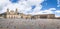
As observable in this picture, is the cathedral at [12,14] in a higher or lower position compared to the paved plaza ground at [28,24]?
higher

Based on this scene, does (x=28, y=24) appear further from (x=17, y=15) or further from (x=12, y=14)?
(x=12, y=14)

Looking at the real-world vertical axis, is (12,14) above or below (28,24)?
above

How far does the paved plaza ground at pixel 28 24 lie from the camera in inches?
120

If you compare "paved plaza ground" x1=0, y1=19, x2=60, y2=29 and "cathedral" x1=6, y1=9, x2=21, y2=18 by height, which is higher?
"cathedral" x1=6, y1=9, x2=21, y2=18

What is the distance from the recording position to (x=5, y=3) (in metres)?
3.11

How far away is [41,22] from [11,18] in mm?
662

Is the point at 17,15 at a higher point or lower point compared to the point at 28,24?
higher

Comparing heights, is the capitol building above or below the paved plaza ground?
above

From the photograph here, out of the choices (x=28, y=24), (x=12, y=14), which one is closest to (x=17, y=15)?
(x=12, y=14)

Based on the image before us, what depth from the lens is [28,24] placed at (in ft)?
10.1

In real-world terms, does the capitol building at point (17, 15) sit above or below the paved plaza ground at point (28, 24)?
above

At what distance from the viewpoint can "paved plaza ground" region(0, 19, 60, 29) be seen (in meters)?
3.04

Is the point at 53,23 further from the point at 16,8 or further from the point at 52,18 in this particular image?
the point at 16,8

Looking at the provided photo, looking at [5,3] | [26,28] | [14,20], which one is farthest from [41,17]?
[5,3]
